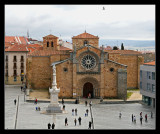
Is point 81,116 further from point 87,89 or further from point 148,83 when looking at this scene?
point 87,89

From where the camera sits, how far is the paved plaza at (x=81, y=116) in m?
38.3

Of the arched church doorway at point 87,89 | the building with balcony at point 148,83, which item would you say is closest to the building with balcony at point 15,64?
the arched church doorway at point 87,89

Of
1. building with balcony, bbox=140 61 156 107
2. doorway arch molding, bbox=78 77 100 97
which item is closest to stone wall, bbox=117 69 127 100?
doorway arch molding, bbox=78 77 100 97

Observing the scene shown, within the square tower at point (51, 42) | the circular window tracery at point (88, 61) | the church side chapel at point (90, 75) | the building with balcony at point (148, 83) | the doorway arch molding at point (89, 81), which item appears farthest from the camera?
the square tower at point (51, 42)

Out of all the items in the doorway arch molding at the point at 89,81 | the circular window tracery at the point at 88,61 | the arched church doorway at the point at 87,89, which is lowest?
the arched church doorway at the point at 87,89

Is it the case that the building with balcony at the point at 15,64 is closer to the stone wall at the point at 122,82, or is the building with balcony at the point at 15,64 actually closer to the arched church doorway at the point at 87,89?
the arched church doorway at the point at 87,89

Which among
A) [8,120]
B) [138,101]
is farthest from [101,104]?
[8,120]

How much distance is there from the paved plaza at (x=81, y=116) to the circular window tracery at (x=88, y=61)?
7.78m

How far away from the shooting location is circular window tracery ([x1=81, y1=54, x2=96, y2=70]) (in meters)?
57.8

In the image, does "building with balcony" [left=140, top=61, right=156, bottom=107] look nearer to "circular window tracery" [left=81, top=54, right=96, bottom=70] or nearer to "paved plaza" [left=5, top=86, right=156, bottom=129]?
"paved plaza" [left=5, top=86, right=156, bottom=129]

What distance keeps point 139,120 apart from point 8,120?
14857 millimetres

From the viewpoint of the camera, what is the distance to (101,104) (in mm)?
53312

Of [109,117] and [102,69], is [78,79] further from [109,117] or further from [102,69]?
[109,117]

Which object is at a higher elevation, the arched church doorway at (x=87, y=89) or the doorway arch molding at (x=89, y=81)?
the doorway arch molding at (x=89, y=81)
